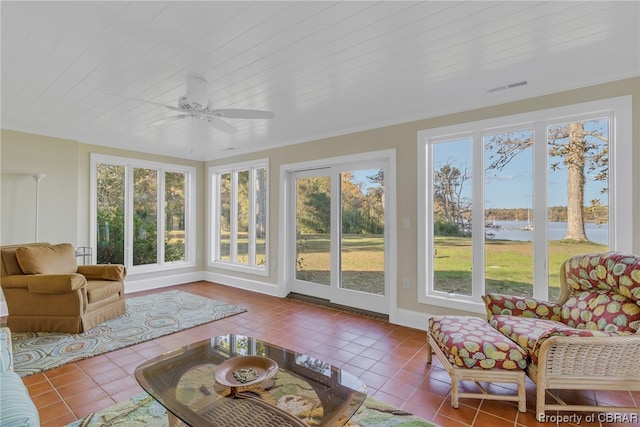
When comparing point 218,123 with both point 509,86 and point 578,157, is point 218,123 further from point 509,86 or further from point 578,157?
point 578,157

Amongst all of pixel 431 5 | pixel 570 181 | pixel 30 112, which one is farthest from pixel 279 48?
pixel 30 112

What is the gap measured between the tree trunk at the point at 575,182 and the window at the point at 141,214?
5816 mm

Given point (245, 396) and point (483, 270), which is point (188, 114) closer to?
point (245, 396)

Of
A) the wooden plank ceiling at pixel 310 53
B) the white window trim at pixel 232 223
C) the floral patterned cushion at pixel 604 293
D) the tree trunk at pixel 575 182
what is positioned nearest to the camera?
the wooden plank ceiling at pixel 310 53

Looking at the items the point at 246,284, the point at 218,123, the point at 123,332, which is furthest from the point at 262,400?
the point at 246,284

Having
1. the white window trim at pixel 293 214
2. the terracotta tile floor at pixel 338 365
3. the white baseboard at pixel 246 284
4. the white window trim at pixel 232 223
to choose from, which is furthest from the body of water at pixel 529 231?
the white window trim at pixel 232 223

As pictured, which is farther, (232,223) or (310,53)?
(232,223)

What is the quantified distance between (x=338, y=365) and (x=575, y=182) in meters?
2.68

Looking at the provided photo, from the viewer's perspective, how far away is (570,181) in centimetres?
283

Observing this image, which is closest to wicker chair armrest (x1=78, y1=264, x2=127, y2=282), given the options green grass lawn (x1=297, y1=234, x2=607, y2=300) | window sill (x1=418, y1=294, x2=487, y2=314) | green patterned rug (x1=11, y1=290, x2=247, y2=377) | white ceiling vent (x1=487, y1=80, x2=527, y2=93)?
green patterned rug (x1=11, y1=290, x2=247, y2=377)

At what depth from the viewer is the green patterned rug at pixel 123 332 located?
2740 mm

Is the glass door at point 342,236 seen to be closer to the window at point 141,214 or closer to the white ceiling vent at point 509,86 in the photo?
the white ceiling vent at point 509,86

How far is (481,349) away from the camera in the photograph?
80.4 inches

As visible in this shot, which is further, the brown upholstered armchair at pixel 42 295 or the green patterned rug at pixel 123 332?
the brown upholstered armchair at pixel 42 295
